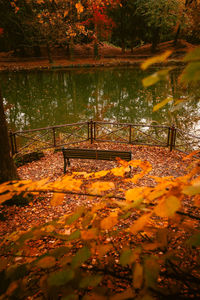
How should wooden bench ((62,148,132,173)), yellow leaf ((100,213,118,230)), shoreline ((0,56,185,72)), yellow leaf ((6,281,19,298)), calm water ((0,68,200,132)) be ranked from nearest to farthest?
yellow leaf ((6,281,19,298)) → yellow leaf ((100,213,118,230)) → wooden bench ((62,148,132,173)) → calm water ((0,68,200,132)) → shoreline ((0,56,185,72))

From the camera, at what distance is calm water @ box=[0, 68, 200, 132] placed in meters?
14.4

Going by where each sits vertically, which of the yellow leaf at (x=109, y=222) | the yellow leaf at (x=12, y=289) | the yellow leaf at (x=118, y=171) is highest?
the yellow leaf at (x=109, y=222)

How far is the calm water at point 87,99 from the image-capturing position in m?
14.4

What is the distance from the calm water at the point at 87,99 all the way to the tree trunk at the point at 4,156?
26.6 feet

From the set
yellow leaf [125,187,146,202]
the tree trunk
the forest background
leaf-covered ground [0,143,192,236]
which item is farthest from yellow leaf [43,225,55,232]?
the tree trunk

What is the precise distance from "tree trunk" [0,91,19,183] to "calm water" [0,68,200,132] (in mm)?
8109

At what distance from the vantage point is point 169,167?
7.67m

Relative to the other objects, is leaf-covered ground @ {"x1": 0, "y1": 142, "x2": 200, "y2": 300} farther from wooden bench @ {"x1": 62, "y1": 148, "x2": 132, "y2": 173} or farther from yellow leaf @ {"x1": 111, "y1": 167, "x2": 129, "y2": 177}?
wooden bench @ {"x1": 62, "y1": 148, "x2": 132, "y2": 173}

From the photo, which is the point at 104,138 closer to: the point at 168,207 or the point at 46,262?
the point at 46,262

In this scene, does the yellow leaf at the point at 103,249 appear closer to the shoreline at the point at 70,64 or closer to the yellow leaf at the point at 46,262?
the yellow leaf at the point at 46,262

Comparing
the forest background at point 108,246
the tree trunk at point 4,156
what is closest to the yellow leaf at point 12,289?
the forest background at point 108,246

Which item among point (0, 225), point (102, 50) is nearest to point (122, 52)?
point (102, 50)

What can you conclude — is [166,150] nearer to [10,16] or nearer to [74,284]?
[74,284]

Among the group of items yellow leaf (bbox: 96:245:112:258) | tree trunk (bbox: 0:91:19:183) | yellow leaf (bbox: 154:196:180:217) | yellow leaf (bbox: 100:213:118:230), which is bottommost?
tree trunk (bbox: 0:91:19:183)
